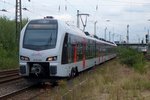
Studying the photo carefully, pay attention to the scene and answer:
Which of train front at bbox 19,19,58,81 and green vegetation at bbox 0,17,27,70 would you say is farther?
green vegetation at bbox 0,17,27,70

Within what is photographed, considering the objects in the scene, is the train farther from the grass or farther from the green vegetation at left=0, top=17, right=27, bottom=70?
the green vegetation at left=0, top=17, right=27, bottom=70

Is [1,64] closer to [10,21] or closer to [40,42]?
[40,42]

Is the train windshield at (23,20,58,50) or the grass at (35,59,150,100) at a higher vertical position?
the train windshield at (23,20,58,50)

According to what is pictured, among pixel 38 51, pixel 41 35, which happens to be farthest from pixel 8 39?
pixel 38 51

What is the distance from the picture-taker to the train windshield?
67.3 feet

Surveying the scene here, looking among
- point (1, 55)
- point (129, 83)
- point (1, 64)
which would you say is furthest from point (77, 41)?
point (1, 55)

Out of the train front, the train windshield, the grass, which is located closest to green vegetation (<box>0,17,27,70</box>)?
the train windshield

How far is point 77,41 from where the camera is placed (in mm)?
25625

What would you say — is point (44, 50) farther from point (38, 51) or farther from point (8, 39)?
point (8, 39)

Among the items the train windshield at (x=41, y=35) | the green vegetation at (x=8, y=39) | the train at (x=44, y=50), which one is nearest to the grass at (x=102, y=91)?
the train at (x=44, y=50)

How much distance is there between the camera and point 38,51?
2030cm

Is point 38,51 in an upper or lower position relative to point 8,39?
lower

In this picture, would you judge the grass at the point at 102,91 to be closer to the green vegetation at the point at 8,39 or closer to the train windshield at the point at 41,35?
the train windshield at the point at 41,35

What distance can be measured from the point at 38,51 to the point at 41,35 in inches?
37.7
